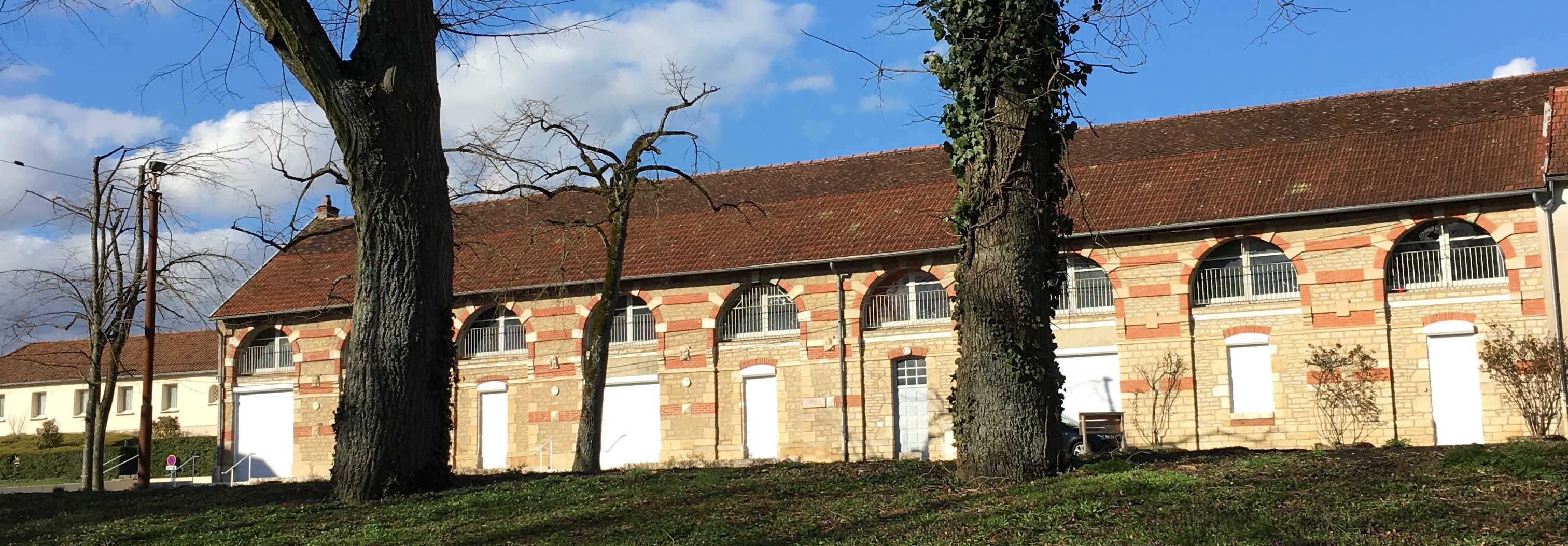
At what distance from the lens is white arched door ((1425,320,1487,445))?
819 inches

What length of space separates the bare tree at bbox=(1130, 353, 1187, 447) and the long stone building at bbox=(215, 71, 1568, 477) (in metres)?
0.08

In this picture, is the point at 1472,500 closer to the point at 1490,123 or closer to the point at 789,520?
the point at 789,520

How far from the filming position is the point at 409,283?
31.6 ft

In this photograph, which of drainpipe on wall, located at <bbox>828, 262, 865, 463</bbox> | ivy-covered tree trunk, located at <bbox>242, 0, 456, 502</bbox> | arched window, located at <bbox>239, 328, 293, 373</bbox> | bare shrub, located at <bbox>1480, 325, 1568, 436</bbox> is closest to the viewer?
ivy-covered tree trunk, located at <bbox>242, 0, 456, 502</bbox>

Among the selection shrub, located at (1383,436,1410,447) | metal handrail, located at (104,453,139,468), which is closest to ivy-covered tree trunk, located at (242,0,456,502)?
shrub, located at (1383,436,1410,447)

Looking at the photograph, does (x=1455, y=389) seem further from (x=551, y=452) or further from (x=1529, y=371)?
(x=551, y=452)

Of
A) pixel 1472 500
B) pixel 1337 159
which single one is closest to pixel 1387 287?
pixel 1337 159

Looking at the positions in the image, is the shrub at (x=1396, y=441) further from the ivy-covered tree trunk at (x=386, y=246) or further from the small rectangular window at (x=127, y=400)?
the small rectangular window at (x=127, y=400)

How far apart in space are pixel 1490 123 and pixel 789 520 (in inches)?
757

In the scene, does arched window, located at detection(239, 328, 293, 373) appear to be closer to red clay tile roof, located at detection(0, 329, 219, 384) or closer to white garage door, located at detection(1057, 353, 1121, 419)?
red clay tile roof, located at detection(0, 329, 219, 384)

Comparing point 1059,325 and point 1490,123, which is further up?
point 1490,123

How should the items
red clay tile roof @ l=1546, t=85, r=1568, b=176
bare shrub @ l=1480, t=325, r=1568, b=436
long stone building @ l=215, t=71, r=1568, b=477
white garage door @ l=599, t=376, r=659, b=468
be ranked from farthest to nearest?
white garage door @ l=599, t=376, r=659, b=468, long stone building @ l=215, t=71, r=1568, b=477, bare shrub @ l=1480, t=325, r=1568, b=436, red clay tile roof @ l=1546, t=85, r=1568, b=176

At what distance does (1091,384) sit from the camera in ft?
77.4

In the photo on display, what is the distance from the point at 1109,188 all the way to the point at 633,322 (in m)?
10.6
